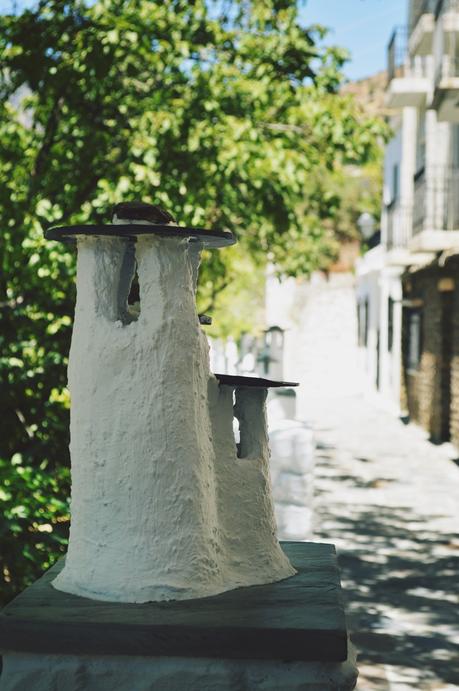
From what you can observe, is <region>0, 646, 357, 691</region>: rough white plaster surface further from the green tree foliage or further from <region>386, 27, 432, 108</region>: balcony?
<region>386, 27, 432, 108</region>: balcony

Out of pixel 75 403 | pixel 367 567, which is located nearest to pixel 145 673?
pixel 75 403

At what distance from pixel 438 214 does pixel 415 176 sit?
4.40 m

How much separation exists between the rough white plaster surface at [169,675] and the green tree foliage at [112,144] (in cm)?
311

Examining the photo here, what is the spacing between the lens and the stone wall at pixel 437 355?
17.8m

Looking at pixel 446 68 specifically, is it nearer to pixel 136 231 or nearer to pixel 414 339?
pixel 414 339

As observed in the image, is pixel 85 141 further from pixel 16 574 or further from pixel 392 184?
pixel 392 184

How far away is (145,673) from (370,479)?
11.4m

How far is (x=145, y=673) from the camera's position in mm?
2686

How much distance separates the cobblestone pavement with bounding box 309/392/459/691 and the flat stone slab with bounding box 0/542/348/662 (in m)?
3.11

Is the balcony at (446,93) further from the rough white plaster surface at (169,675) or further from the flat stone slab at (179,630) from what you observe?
the rough white plaster surface at (169,675)

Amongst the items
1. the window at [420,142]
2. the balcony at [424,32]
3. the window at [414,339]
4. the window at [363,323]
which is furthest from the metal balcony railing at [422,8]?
the window at [363,323]

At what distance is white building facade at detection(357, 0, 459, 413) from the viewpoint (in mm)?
17391

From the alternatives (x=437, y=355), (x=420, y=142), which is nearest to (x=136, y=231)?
(x=437, y=355)

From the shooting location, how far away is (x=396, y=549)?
938 cm
